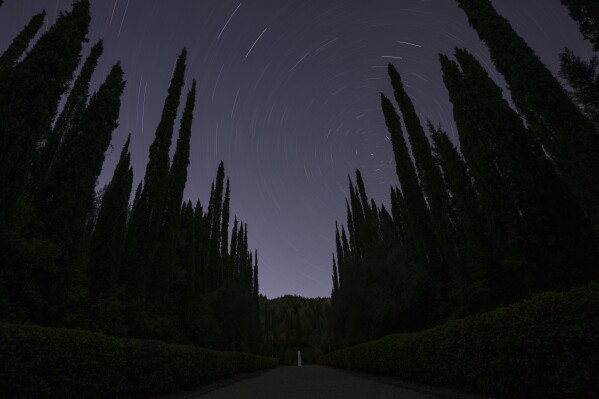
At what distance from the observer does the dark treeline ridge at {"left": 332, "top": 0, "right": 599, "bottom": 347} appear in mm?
8672

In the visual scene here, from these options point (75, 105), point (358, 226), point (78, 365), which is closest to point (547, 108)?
point (78, 365)

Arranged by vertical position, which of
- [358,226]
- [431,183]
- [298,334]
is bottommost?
[298,334]

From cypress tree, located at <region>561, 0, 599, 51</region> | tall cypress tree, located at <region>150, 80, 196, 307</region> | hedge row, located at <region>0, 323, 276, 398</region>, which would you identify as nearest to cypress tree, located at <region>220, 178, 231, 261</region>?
tall cypress tree, located at <region>150, 80, 196, 307</region>

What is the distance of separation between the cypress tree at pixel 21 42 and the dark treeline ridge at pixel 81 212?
0.07 meters

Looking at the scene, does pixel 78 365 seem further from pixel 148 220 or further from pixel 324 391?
pixel 148 220

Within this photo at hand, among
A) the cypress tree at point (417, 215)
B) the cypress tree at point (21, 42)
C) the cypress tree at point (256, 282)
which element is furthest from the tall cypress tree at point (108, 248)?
the cypress tree at point (256, 282)

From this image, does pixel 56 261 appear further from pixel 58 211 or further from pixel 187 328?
pixel 187 328

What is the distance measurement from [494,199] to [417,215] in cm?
723

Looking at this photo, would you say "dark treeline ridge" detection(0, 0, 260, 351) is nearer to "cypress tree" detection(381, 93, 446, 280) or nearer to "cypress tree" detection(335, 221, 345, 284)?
"cypress tree" detection(381, 93, 446, 280)

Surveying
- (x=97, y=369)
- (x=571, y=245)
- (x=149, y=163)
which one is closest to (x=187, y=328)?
(x=149, y=163)

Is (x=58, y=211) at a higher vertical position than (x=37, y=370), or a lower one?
higher

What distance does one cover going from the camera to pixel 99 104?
42.2 ft

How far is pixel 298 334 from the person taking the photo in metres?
77.2

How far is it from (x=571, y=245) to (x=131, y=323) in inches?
650
